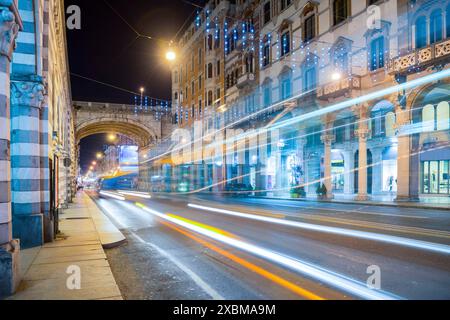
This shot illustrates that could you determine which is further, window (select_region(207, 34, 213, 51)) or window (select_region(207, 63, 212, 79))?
window (select_region(207, 63, 212, 79))

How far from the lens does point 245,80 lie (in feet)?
120

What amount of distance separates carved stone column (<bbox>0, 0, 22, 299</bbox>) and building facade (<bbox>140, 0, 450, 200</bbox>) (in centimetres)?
2038

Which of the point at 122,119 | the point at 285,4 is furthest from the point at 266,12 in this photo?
the point at 122,119

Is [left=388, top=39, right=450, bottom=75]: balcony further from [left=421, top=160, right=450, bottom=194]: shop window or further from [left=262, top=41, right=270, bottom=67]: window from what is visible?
[left=262, top=41, right=270, bottom=67]: window

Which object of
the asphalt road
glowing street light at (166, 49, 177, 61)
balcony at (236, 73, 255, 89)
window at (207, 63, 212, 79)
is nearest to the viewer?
the asphalt road

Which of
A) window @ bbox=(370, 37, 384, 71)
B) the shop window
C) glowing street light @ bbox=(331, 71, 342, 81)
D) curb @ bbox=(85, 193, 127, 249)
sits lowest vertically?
curb @ bbox=(85, 193, 127, 249)

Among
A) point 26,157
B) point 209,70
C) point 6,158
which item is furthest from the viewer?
point 209,70

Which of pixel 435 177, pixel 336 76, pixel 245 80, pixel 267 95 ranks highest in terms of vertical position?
pixel 245 80

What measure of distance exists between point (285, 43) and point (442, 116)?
14.8m

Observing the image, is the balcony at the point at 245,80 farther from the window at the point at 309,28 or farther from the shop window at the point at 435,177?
the shop window at the point at 435,177

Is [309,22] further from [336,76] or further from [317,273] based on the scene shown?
[317,273]

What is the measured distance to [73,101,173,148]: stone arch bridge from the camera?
5850 centimetres

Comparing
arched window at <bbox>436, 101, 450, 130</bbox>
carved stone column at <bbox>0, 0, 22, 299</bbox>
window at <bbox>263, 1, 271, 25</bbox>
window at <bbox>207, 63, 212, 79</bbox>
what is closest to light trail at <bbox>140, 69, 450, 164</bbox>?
arched window at <bbox>436, 101, 450, 130</bbox>
